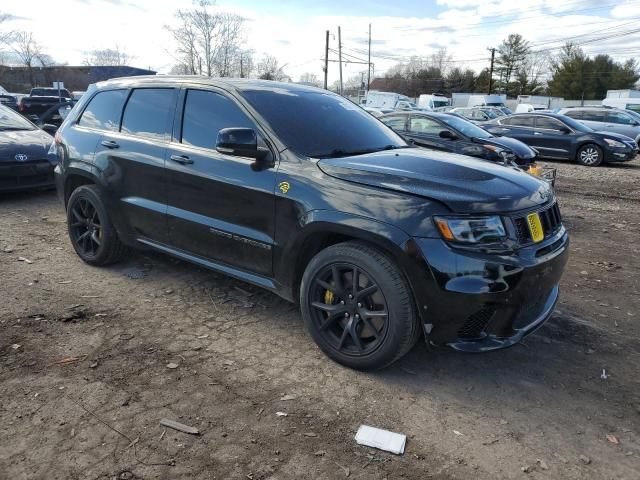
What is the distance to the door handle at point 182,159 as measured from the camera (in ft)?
12.9

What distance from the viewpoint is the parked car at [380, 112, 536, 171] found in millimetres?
8992

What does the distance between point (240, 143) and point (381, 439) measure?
201 centimetres

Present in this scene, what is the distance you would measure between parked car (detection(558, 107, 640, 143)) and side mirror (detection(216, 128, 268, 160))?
56.7ft

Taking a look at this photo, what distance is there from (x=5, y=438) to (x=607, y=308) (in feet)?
14.6

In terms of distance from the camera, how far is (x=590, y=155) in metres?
14.5

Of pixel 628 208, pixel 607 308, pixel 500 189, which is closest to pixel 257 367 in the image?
pixel 500 189

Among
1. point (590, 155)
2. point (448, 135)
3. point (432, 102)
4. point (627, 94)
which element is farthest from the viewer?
point (627, 94)

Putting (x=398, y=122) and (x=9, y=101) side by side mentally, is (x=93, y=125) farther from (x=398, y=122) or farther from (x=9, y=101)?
(x=9, y=101)

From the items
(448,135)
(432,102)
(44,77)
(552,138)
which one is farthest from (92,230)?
(44,77)

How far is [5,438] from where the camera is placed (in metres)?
2.53

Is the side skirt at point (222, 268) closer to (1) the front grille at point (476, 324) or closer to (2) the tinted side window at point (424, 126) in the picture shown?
(1) the front grille at point (476, 324)

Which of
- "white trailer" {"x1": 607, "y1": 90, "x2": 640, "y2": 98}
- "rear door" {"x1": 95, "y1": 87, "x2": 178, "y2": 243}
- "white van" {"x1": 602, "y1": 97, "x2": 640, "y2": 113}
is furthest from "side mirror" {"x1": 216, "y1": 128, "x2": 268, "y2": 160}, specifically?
"white trailer" {"x1": 607, "y1": 90, "x2": 640, "y2": 98}

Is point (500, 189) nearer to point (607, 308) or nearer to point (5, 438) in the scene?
point (607, 308)

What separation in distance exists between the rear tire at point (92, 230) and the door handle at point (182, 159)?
3.74 feet
